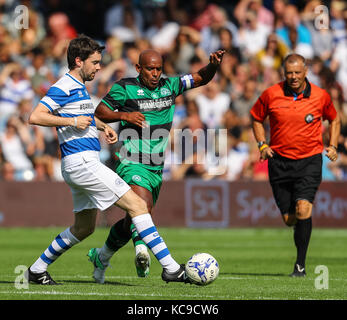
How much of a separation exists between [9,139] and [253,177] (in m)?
5.62

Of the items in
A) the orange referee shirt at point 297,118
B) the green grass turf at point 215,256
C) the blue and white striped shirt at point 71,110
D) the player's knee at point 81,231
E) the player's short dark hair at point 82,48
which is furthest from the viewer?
the orange referee shirt at point 297,118

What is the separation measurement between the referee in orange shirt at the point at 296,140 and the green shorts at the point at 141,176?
1777mm

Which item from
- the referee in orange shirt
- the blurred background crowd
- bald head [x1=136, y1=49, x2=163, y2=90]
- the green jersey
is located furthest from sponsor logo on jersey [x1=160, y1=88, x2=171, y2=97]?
the blurred background crowd

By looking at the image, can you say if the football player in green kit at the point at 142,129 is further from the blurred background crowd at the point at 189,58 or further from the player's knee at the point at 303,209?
the blurred background crowd at the point at 189,58

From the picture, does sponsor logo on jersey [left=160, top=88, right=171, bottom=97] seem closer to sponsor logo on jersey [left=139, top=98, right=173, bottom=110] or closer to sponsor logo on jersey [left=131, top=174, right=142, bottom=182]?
sponsor logo on jersey [left=139, top=98, right=173, bottom=110]

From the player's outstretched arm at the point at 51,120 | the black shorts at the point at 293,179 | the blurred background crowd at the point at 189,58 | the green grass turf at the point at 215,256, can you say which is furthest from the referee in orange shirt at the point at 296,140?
the blurred background crowd at the point at 189,58

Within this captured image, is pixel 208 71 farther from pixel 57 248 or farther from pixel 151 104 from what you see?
pixel 57 248

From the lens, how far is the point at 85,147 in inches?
349

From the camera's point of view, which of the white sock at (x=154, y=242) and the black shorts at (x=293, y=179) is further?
the black shorts at (x=293, y=179)

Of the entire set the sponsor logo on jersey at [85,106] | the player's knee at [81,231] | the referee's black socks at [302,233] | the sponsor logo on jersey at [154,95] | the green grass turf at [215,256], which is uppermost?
the sponsor logo on jersey at [154,95]

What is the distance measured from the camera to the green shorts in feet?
32.0

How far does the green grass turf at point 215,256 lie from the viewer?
8406mm

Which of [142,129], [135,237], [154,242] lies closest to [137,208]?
[154,242]
